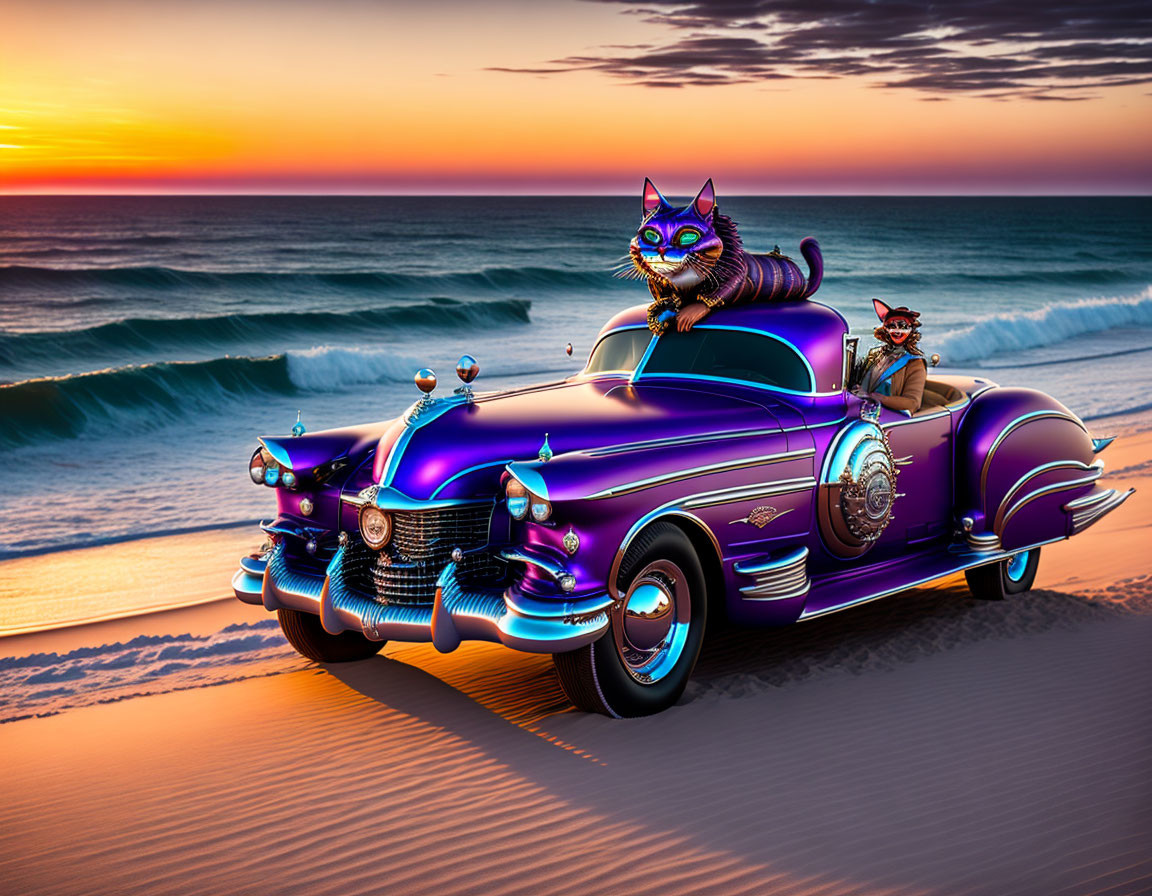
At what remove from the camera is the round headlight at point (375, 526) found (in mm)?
6039

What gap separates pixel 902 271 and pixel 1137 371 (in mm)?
33177

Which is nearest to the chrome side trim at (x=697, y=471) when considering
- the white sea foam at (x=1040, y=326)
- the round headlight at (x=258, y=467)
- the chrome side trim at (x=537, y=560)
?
the chrome side trim at (x=537, y=560)

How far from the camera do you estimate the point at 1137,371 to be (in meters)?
21.8

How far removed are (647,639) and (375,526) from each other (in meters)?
1.52

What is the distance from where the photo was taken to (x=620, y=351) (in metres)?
7.84

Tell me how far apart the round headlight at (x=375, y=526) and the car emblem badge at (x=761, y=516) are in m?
1.84

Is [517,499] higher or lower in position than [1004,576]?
higher

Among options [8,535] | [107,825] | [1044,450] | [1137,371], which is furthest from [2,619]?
[1137,371]

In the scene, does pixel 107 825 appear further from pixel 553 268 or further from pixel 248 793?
pixel 553 268

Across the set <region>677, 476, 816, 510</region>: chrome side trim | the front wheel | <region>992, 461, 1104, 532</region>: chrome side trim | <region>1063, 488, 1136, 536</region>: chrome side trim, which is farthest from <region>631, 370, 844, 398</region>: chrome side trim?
<region>1063, 488, 1136, 536</region>: chrome side trim

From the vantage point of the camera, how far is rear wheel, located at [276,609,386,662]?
707 centimetres

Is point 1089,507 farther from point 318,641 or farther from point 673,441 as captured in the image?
point 318,641

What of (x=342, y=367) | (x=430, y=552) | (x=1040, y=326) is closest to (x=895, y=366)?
(x=430, y=552)

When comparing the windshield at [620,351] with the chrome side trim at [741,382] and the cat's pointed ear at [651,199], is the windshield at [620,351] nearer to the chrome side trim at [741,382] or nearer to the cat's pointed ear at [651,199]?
the chrome side trim at [741,382]
